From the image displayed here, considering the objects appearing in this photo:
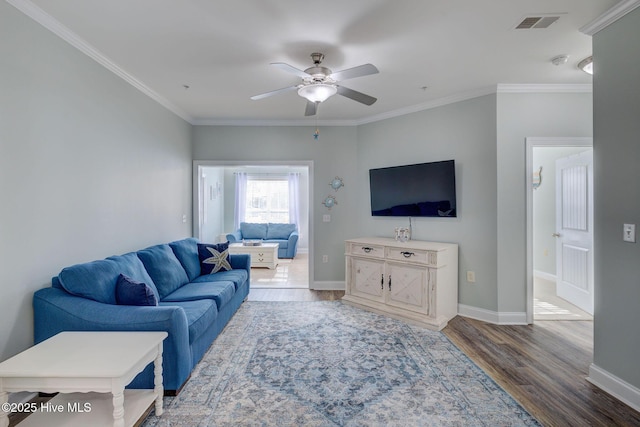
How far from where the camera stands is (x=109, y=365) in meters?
1.53

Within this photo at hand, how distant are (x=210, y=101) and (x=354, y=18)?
245 centimetres

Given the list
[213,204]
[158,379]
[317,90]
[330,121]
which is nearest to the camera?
[158,379]

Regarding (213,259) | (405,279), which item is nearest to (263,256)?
(213,259)

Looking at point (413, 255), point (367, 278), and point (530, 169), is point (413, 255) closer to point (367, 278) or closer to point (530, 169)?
point (367, 278)

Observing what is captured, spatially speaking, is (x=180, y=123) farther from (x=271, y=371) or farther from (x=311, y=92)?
(x=271, y=371)

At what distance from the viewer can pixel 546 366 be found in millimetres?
2561

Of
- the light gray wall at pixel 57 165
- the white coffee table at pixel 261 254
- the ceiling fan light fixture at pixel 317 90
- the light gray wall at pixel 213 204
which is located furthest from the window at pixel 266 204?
the ceiling fan light fixture at pixel 317 90

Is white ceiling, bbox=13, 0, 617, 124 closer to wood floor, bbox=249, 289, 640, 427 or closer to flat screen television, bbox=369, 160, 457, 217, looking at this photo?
flat screen television, bbox=369, 160, 457, 217

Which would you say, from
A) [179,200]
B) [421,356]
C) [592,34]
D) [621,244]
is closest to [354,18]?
[592,34]

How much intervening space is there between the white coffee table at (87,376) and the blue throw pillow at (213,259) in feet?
6.51

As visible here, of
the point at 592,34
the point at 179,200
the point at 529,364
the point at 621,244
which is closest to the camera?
the point at 621,244

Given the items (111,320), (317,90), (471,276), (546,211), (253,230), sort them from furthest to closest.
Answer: (253,230), (546,211), (471,276), (317,90), (111,320)

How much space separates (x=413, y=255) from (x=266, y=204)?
19.6 feet

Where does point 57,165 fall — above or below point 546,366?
above
